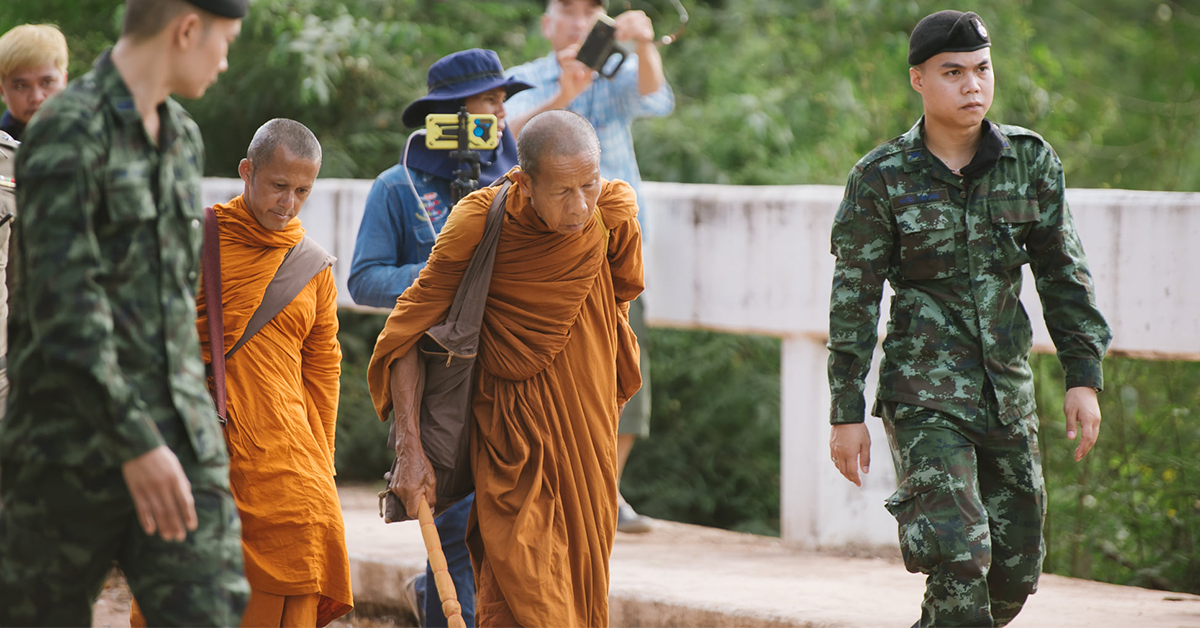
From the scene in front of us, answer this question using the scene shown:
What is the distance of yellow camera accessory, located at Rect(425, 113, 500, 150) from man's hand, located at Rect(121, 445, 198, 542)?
2054 millimetres

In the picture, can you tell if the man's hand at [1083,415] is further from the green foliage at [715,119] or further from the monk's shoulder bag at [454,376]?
the green foliage at [715,119]

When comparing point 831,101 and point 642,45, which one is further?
point 831,101

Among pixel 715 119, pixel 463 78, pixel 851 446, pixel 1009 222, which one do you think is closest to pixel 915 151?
pixel 1009 222

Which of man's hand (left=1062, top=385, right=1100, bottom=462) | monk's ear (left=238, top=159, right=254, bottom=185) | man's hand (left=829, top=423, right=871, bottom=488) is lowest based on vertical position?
man's hand (left=829, top=423, right=871, bottom=488)

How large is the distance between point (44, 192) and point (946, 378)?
7.59ft

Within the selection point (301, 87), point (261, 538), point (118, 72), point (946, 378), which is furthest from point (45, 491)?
point (301, 87)

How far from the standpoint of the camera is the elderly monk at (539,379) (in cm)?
351

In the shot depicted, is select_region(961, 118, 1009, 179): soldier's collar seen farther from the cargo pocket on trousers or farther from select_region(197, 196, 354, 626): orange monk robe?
select_region(197, 196, 354, 626): orange monk robe

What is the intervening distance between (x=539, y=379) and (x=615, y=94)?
2378 millimetres

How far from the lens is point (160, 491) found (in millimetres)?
2391

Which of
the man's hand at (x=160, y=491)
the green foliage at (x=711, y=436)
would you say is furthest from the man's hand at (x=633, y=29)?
the man's hand at (x=160, y=491)

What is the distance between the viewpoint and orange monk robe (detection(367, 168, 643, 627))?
141 inches

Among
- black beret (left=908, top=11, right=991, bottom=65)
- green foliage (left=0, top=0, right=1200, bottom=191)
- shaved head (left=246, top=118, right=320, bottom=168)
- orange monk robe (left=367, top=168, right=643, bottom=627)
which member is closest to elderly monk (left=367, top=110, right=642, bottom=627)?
orange monk robe (left=367, top=168, right=643, bottom=627)

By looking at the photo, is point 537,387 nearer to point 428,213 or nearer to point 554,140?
point 554,140
